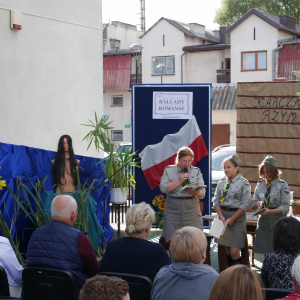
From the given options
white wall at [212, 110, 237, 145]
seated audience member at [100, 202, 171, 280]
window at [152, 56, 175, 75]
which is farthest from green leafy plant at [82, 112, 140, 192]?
window at [152, 56, 175, 75]

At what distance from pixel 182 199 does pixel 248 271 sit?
11.5 ft

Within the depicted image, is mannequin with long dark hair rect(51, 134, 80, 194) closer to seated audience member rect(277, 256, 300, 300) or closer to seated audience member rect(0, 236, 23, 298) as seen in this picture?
seated audience member rect(0, 236, 23, 298)

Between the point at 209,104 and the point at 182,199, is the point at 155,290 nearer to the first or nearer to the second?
the point at 182,199

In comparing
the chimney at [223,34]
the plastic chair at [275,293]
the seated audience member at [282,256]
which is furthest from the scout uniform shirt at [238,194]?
the chimney at [223,34]

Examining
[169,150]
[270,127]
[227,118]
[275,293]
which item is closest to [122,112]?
[227,118]

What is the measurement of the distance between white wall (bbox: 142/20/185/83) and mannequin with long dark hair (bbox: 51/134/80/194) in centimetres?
2584

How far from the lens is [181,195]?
550 cm

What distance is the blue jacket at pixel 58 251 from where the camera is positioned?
3.37 meters

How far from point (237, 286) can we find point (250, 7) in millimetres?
A: 37746

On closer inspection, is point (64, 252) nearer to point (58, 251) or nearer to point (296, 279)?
point (58, 251)

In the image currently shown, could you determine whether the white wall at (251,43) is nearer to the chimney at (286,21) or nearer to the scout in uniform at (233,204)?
the chimney at (286,21)

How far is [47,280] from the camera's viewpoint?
9.96 ft

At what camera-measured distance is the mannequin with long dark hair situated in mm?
5668

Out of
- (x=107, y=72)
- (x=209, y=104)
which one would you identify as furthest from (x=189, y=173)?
(x=107, y=72)
